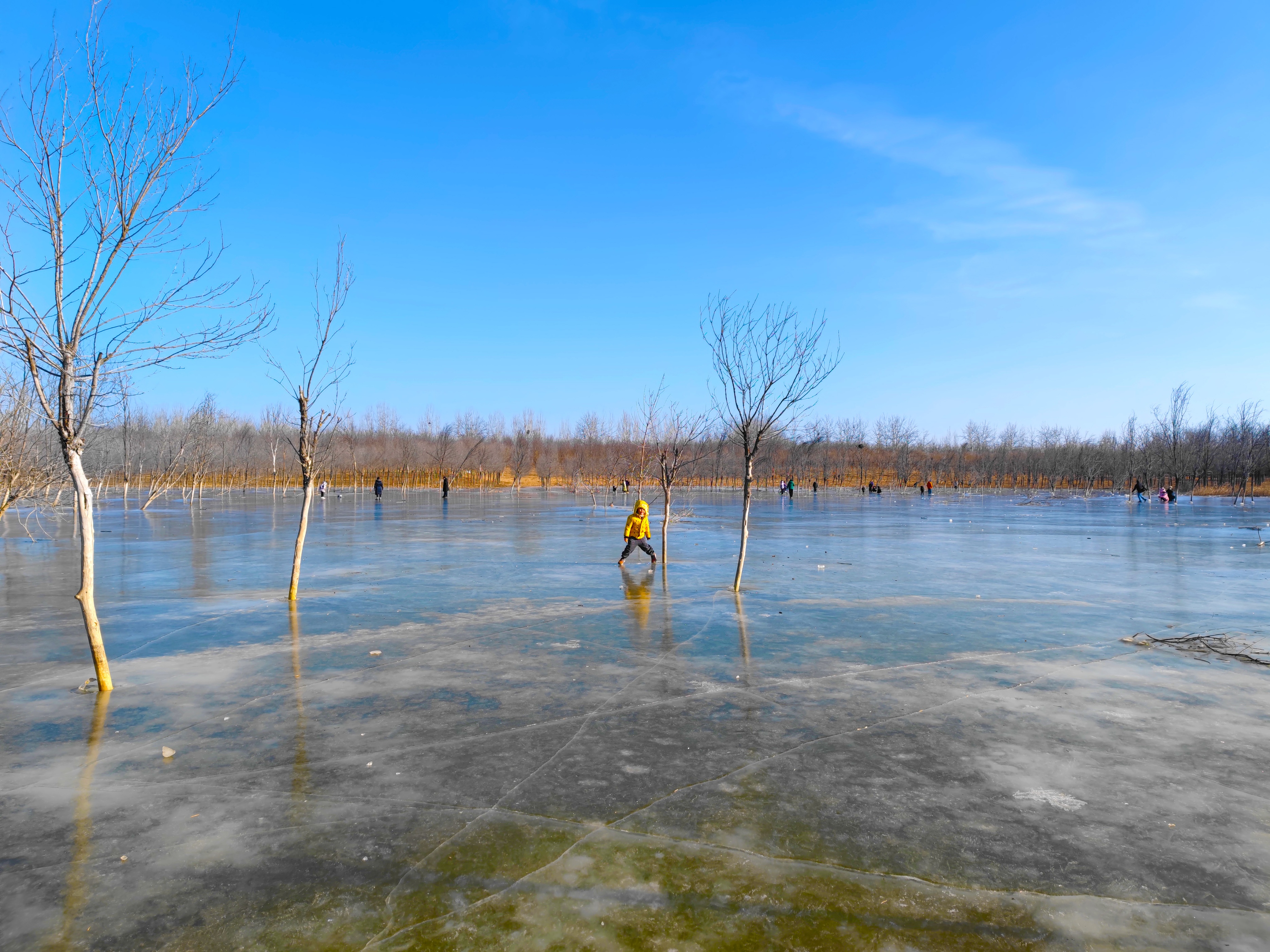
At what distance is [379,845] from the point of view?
3.77 metres

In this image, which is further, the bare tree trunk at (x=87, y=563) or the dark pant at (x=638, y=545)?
the dark pant at (x=638, y=545)

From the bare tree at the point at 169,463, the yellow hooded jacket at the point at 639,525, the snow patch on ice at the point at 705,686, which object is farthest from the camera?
the bare tree at the point at 169,463

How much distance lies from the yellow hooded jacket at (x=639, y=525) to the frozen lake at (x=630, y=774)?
3271mm

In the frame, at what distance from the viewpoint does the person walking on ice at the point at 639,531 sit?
1453 cm

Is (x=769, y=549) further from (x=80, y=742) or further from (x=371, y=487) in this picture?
(x=371, y=487)

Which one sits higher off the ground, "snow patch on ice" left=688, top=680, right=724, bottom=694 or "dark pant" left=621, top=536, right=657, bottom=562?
"dark pant" left=621, top=536, right=657, bottom=562

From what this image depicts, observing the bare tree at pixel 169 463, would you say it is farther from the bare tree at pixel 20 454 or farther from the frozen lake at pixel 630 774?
the frozen lake at pixel 630 774

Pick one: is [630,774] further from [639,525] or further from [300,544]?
[639,525]

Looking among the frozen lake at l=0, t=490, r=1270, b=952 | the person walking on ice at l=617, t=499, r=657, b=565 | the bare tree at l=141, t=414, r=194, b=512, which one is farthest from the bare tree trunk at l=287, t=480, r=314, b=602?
the bare tree at l=141, t=414, r=194, b=512

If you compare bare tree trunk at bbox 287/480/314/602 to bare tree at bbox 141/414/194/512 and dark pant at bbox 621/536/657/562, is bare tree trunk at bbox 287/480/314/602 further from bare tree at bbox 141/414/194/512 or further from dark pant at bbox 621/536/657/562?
bare tree at bbox 141/414/194/512

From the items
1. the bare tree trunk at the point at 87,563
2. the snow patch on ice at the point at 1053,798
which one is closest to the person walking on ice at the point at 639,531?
the bare tree trunk at the point at 87,563

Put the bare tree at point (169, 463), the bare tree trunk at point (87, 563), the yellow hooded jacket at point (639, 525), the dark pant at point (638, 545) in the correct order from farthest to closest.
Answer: the bare tree at point (169, 463) → the yellow hooded jacket at point (639, 525) → the dark pant at point (638, 545) → the bare tree trunk at point (87, 563)

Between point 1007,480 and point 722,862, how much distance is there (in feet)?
398

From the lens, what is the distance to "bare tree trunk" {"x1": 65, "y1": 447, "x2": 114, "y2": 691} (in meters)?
5.97
